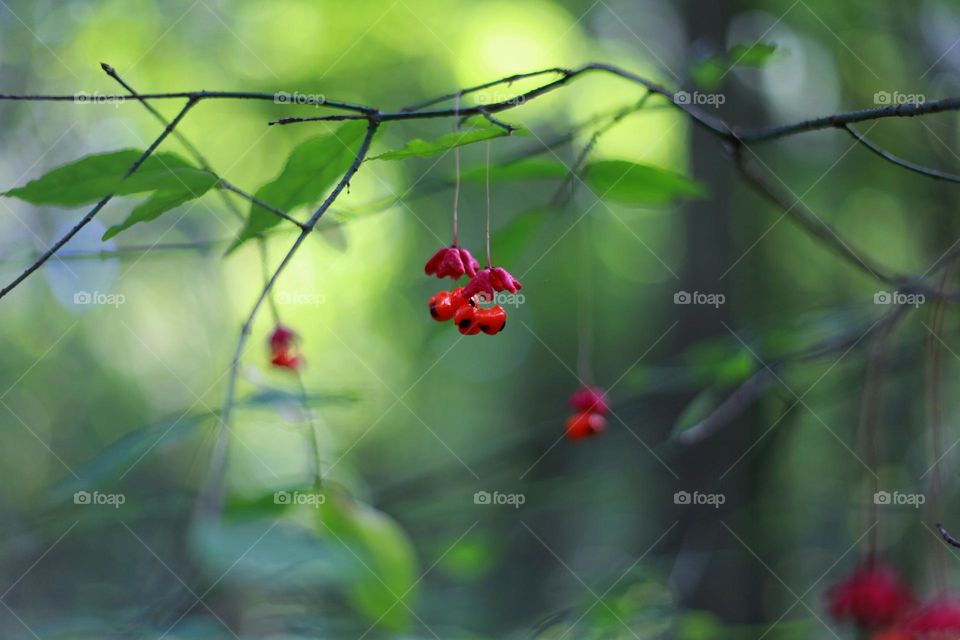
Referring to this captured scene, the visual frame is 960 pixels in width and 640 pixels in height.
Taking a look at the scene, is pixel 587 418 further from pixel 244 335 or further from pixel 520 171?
pixel 244 335

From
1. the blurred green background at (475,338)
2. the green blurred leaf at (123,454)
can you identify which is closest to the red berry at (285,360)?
the blurred green background at (475,338)

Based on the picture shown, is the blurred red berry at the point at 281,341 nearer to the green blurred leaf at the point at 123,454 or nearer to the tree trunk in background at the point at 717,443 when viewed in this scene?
the green blurred leaf at the point at 123,454

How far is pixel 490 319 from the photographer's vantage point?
4.84 feet

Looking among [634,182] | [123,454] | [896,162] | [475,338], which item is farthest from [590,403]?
[475,338]

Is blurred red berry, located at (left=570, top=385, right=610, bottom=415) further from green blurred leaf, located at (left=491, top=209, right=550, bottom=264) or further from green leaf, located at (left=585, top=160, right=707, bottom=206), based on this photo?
green leaf, located at (left=585, top=160, right=707, bottom=206)

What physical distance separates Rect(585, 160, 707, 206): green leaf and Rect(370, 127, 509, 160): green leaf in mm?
563

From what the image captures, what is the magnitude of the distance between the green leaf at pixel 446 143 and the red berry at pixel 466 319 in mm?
375

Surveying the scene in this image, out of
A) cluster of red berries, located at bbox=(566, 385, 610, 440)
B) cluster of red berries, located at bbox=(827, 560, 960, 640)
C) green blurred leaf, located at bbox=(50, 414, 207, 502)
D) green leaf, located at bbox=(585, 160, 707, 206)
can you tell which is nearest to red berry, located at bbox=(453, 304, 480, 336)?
green leaf, located at bbox=(585, 160, 707, 206)

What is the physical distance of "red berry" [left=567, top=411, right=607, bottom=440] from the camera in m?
2.16

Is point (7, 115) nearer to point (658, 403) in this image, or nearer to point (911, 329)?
point (658, 403)

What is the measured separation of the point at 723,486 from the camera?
167 inches

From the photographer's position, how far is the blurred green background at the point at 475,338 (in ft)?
7.72

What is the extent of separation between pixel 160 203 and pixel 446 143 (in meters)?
0.47

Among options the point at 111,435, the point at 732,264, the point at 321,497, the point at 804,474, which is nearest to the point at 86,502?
the point at 321,497
